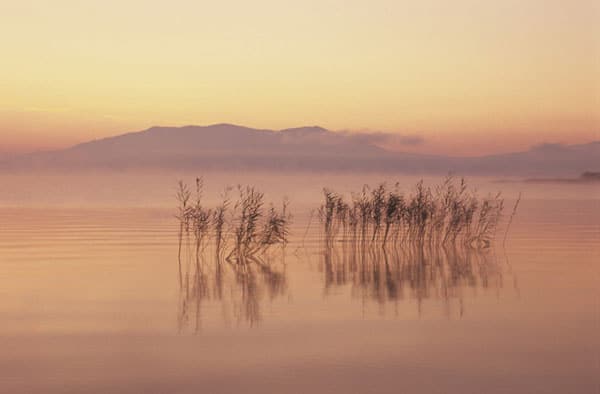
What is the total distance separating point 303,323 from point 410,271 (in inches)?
205

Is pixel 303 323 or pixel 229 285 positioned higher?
pixel 229 285

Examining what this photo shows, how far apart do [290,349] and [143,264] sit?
765cm

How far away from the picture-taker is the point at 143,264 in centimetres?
1555

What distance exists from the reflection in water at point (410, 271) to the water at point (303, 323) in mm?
37

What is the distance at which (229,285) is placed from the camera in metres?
13.0

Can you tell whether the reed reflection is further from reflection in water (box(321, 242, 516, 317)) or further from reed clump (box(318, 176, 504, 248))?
reed clump (box(318, 176, 504, 248))

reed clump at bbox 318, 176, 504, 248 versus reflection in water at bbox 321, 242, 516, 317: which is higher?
reed clump at bbox 318, 176, 504, 248

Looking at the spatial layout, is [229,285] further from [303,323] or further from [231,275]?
[303,323]

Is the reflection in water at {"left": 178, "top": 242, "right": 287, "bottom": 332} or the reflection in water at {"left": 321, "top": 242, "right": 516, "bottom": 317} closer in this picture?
the reflection in water at {"left": 178, "top": 242, "right": 287, "bottom": 332}

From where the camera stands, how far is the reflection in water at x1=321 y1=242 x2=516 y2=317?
12141 mm

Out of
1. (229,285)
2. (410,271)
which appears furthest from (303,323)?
(410,271)

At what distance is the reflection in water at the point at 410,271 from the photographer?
1214 centimetres

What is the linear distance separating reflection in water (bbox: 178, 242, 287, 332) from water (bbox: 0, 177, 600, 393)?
0.04m

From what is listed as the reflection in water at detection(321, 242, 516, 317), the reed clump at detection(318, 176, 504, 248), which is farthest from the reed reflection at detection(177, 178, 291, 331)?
the reed clump at detection(318, 176, 504, 248)
